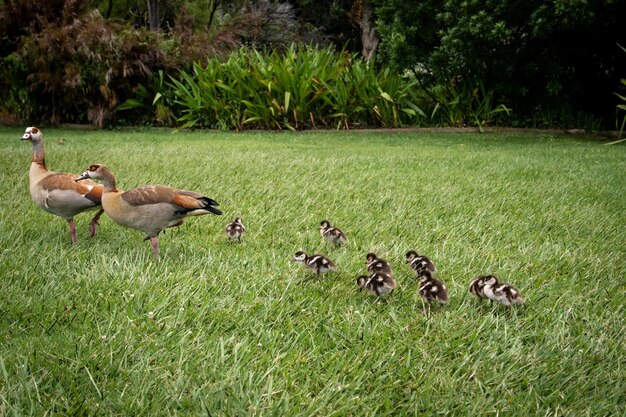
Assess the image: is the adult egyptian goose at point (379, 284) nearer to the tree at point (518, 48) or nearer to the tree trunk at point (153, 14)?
the tree at point (518, 48)

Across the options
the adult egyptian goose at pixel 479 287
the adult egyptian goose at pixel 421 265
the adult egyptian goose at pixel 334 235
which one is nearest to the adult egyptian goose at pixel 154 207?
the adult egyptian goose at pixel 334 235

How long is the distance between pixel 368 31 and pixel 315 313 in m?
21.0

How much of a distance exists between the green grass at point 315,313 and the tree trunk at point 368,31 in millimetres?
Answer: 17269

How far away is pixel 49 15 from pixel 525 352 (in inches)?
647

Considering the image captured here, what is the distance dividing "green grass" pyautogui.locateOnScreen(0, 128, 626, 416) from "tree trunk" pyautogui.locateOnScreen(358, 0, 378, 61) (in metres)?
17.3

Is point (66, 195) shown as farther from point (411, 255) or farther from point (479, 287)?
point (479, 287)

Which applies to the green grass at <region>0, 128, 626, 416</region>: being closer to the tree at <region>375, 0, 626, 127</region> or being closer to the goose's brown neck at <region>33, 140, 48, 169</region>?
the goose's brown neck at <region>33, 140, 48, 169</region>

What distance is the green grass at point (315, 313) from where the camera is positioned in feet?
7.89

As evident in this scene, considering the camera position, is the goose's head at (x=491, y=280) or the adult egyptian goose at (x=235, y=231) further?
the adult egyptian goose at (x=235, y=231)

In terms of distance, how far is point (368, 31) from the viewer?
899 inches

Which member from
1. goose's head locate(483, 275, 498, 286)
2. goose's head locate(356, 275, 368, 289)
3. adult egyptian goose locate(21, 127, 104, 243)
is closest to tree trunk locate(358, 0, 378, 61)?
adult egyptian goose locate(21, 127, 104, 243)

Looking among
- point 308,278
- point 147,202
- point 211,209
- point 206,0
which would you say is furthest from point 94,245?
point 206,0

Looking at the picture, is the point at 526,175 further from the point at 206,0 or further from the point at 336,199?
the point at 206,0

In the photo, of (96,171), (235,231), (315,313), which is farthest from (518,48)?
(315,313)
